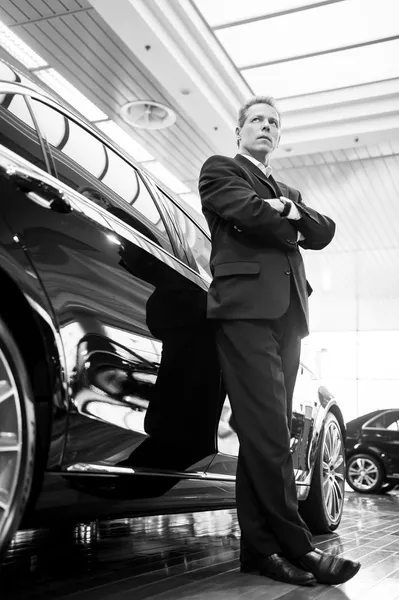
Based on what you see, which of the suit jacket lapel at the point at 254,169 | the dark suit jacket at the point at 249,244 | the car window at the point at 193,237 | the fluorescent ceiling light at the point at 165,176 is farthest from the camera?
the fluorescent ceiling light at the point at 165,176

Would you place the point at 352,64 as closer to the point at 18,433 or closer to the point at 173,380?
the point at 173,380

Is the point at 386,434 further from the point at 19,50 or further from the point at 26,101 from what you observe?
the point at 26,101

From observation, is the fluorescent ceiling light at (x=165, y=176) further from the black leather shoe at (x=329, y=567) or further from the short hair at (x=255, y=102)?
the black leather shoe at (x=329, y=567)

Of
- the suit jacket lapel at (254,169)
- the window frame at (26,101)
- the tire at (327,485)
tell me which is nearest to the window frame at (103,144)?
the window frame at (26,101)

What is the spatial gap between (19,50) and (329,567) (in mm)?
6277

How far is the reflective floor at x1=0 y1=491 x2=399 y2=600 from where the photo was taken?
1790 millimetres

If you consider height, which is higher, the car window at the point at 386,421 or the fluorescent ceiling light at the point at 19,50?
the fluorescent ceiling light at the point at 19,50

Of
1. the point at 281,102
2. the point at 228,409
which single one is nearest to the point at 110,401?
the point at 228,409

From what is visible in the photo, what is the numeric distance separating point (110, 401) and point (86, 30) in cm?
554

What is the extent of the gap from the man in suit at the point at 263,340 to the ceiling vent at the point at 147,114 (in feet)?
18.6

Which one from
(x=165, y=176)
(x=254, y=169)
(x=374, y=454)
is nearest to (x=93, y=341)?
(x=254, y=169)

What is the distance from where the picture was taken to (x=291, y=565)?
1.95 m

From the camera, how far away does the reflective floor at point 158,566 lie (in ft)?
5.87

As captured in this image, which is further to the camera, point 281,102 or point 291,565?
point 281,102
